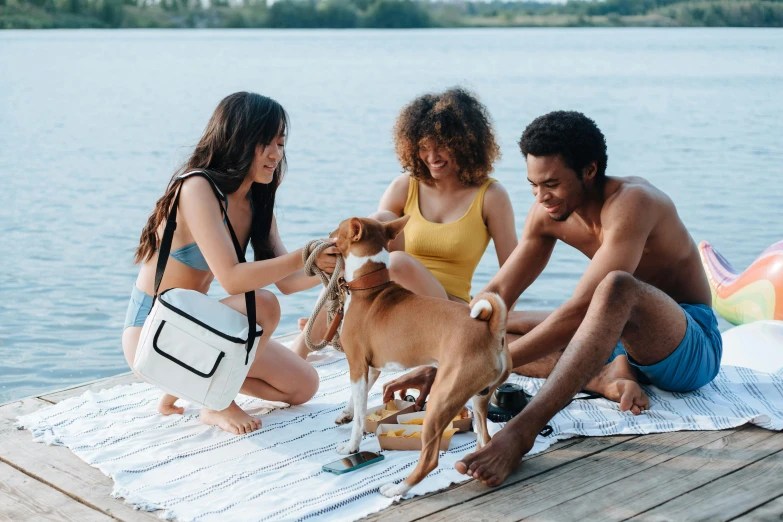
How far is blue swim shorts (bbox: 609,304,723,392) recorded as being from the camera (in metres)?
3.88

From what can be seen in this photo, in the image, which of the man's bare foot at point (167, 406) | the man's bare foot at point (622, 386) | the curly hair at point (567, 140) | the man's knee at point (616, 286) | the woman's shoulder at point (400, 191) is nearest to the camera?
the man's knee at point (616, 286)

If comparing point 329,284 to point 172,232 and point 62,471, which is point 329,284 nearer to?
point 172,232

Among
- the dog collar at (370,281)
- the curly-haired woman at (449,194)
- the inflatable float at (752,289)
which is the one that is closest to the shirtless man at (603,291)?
the curly-haired woman at (449,194)

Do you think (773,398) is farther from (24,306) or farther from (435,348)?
(24,306)

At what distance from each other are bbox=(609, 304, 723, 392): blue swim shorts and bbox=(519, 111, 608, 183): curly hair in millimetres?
826

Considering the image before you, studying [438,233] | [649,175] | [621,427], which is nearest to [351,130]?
[649,175]

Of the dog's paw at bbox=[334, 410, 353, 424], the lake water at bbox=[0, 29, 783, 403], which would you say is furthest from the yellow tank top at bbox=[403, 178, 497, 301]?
the lake water at bbox=[0, 29, 783, 403]

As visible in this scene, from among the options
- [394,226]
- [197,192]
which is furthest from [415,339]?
[197,192]

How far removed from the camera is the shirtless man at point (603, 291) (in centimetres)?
348

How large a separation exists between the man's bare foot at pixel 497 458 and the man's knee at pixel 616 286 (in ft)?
2.11

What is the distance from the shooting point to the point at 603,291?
11.6ft

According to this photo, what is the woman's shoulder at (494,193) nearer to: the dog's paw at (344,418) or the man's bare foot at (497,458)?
the dog's paw at (344,418)

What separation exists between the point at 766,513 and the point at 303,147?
16548 mm

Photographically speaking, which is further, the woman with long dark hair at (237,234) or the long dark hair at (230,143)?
the long dark hair at (230,143)
